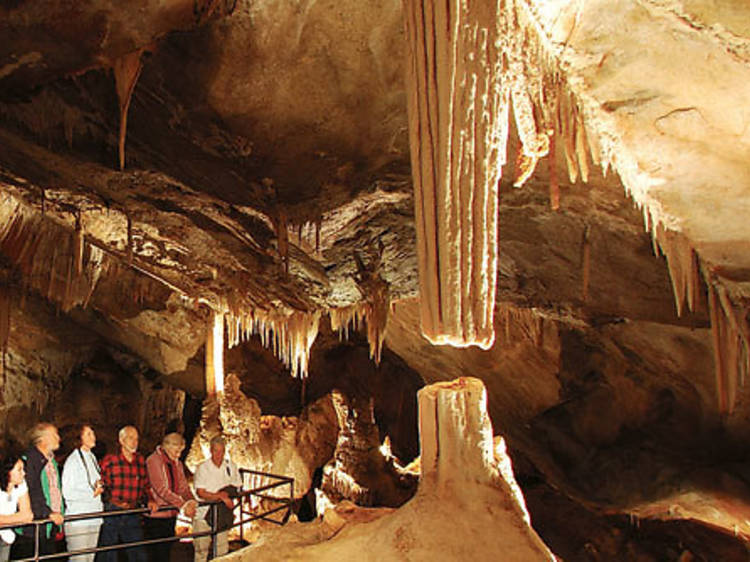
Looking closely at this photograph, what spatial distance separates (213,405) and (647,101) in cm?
779

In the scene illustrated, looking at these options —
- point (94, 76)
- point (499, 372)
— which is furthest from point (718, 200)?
point (499, 372)

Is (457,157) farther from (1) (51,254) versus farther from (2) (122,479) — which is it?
(1) (51,254)

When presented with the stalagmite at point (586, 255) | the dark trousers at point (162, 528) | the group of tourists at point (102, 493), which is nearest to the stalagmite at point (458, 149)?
the group of tourists at point (102, 493)

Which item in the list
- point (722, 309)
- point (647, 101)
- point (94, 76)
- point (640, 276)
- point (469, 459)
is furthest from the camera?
point (640, 276)

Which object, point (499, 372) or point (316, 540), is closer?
point (316, 540)

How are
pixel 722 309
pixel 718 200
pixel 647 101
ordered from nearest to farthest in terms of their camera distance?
pixel 647 101 → pixel 718 200 → pixel 722 309

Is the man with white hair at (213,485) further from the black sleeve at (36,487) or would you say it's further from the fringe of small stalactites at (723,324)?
the fringe of small stalactites at (723,324)

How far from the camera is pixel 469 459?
323 cm

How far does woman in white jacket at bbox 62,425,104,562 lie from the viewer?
175 inches

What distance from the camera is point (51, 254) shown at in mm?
7484

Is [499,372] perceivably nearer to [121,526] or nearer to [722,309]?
[722,309]

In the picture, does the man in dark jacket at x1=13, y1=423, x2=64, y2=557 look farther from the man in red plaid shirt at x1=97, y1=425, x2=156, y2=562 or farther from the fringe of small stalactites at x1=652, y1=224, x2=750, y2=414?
the fringe of small stalactites at x1=652, y1=224, x2=750, y2=414

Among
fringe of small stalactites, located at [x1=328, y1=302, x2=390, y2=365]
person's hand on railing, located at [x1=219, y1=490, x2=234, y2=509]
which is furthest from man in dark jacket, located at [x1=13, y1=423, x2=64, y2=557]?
fringe of small stalactites, located at [x1=328, y1=302, x2=390, y2=365]

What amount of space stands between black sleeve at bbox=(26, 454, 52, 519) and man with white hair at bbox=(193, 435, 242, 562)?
1.18 meters
